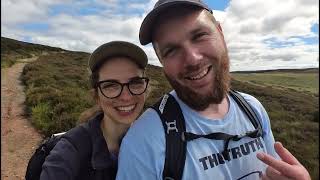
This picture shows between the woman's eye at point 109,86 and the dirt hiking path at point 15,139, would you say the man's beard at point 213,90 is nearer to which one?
the woman's eye at point 109,86

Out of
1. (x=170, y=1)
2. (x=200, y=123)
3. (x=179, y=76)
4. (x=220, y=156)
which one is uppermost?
(x=170, y=1)

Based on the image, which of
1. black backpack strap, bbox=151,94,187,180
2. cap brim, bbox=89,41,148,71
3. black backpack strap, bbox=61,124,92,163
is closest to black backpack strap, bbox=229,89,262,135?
black backpack strap, bbox=151,94,187,180

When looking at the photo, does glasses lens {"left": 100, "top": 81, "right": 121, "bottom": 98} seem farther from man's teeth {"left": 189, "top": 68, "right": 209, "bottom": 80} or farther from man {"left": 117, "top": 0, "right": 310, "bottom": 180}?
man's teeth {"left": 189, "top": 68, "right": 209, "bottom": 80}

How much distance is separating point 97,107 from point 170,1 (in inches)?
60.7

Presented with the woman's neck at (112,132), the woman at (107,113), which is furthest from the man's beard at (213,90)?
the woman's neck at (112,132)

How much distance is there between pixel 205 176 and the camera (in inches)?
71.6

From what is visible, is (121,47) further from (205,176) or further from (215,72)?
(205,176)

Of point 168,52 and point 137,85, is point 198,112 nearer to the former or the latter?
point 168,52

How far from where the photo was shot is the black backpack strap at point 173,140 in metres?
1.74

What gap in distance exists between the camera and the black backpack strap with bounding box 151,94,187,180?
5.70 feet

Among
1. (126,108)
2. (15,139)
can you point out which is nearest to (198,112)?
(126,108)

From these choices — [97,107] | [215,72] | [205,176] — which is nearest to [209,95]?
[215,72]

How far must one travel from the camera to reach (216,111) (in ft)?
6.98

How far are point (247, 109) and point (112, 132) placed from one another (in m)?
1.10
